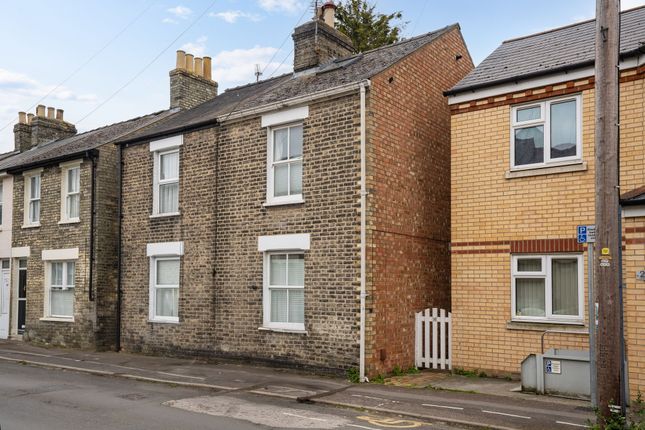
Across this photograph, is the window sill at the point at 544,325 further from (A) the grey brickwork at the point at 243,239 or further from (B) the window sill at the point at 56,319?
(B) the window sill at the point at 56,319

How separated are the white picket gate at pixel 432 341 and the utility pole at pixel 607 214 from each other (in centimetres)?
599

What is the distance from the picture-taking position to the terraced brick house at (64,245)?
60.8ft

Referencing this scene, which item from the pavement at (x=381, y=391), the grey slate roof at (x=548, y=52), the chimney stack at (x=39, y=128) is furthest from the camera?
the chimney stack at (x=39, y=128)

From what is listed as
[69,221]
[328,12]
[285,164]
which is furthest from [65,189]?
[328,12]

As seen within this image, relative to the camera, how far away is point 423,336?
14.4 metres

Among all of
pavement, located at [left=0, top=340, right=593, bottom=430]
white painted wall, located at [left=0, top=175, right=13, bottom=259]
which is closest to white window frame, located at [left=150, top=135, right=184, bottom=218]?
pavement, located at [left=0, top=340, right=593, bottom=430]

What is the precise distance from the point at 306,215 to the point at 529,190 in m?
4.70

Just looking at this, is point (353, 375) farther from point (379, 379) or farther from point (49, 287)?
point (49, 287)

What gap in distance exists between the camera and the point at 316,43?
1759 centimetres

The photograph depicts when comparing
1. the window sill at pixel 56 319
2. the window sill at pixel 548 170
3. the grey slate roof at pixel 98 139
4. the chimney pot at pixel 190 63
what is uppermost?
the chimney pot at pixel 190 63

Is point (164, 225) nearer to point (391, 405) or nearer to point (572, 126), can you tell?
point (391, 405)

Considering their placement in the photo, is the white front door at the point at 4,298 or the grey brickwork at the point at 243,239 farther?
the white front door at the point at 4,298

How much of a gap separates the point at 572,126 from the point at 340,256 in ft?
17.3

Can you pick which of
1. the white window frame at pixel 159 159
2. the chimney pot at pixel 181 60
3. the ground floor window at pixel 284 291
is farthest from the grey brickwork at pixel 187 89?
the ground floor window at pixel 284 291
